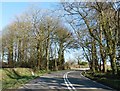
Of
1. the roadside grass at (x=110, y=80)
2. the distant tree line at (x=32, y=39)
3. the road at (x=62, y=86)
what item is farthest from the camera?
the distant tree line at (x=32, y=39)

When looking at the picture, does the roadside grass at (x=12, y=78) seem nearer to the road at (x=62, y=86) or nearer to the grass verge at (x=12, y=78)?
the grass verge at (x=12, y=78)

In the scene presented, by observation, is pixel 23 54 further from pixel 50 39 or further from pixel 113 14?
pixel 113 14

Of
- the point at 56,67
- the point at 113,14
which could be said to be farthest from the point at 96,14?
the point at 56,67

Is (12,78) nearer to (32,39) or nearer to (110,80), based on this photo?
(110,80)

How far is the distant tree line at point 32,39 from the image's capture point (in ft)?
176

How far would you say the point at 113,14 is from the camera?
29922 mm

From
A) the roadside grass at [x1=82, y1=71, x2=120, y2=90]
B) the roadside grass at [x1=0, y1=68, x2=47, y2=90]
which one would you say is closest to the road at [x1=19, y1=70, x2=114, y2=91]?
the roadside grass at [x1=82, y1=71, x2=120, y2=90]

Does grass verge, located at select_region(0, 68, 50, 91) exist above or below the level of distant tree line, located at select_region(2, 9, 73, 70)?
below

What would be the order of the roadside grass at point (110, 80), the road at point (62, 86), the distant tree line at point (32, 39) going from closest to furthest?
the road at point (62, 86) → the roadside grass at point (110, 80) → the distant tree line at point (32, 39)

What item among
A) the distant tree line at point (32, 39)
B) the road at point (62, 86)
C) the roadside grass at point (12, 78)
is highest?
the distant tree line at point (32, 39)

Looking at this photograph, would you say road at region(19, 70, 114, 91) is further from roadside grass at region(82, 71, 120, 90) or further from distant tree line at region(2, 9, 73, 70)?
distant tree line at region(2, 9, 73, 70)

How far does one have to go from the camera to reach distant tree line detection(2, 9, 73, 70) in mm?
53719

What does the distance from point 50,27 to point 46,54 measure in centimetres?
852

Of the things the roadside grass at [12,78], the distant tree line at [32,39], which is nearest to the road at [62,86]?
the roadside grass at [12,78]
